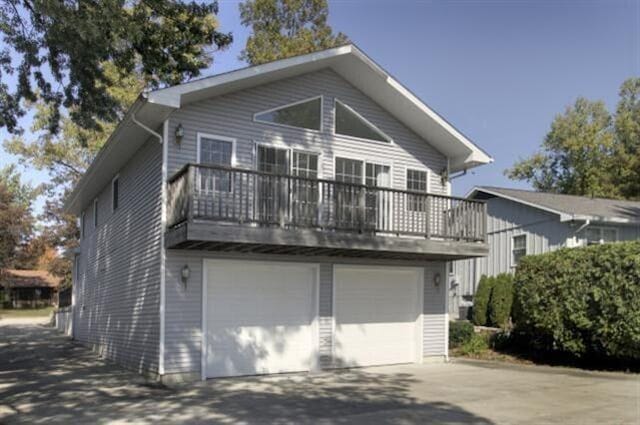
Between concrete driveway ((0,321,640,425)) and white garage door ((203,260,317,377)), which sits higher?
white garage door ((203,260,317,377))

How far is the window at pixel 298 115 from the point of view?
41.8ft

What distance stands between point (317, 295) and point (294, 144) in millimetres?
3340

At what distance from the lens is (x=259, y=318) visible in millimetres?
12250

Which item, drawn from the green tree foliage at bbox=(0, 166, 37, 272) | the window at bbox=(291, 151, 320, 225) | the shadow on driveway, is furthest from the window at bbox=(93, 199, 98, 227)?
the green tree foliage at bbox=(0, 166, 37, 272)

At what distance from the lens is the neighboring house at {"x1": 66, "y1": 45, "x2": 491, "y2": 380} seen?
11141 millimetres

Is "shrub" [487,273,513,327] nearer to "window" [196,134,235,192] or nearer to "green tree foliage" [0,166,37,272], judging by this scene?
"window" [196,134,235,192]

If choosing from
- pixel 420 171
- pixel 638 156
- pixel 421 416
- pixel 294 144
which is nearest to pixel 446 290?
pixel 420 171

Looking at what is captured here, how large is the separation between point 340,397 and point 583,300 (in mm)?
6037

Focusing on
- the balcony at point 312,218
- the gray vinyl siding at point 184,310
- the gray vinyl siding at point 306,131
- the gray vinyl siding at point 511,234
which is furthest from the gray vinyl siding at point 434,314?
the gray vinyl siding at point 511,234

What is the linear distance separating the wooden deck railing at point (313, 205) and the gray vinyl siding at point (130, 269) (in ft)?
4.10

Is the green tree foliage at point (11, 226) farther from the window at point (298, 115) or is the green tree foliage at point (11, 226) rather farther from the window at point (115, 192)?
the window at point (298, 115)

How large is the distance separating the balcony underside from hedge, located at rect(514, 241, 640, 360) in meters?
1.68

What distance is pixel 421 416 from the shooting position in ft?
26.6

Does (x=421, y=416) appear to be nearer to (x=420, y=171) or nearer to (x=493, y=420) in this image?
(x=493, y=420)
